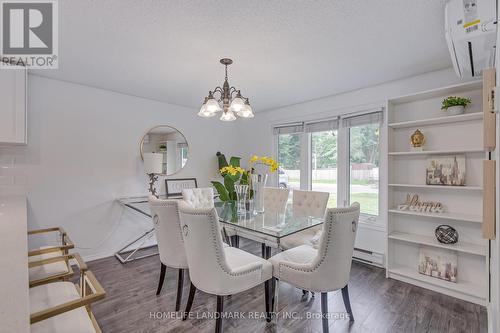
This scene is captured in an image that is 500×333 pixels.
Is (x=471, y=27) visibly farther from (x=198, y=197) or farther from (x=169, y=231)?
(x=198, y=197)

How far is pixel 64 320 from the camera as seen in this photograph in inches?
43.0

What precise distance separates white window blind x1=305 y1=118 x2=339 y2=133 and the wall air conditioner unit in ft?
5.68

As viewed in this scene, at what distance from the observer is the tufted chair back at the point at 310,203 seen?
2.79 m

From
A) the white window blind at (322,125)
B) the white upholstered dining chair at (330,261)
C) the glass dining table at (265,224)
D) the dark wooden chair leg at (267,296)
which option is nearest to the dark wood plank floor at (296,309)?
the dark wooden chair leg at (267,296)

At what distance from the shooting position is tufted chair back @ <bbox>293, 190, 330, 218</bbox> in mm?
2793

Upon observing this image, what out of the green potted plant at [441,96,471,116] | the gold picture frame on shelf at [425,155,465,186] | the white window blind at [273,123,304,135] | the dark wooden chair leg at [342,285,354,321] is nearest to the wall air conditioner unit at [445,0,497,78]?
the green potted plant at [441,96,471,116]

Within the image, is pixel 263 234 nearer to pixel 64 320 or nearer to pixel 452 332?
pixel 64 320

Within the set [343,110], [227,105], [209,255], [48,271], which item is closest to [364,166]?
[343,110]

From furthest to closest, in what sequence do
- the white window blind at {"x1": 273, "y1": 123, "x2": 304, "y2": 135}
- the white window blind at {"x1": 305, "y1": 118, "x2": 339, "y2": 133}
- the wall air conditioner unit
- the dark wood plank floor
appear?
1. the white window blind at {"x1": 273, "y1": 123, "x2": 304, "y2": 135}
2. the white window blind at {"x1": 305, "y1": 118, "x2": 339, "y2": 133}
3. the dark wood plank floor
4. the wall air conditioner unit

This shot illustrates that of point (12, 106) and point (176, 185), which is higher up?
point (12, 106)

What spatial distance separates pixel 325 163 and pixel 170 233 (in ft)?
8.68

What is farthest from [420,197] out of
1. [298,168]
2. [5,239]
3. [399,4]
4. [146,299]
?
[5,239]

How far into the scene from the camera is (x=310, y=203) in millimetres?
2914

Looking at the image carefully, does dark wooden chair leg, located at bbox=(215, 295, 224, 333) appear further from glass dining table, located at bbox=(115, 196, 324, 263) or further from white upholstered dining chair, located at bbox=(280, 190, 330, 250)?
white upholstered dining chair, located at bbox=(280, 190, 330, 250)
